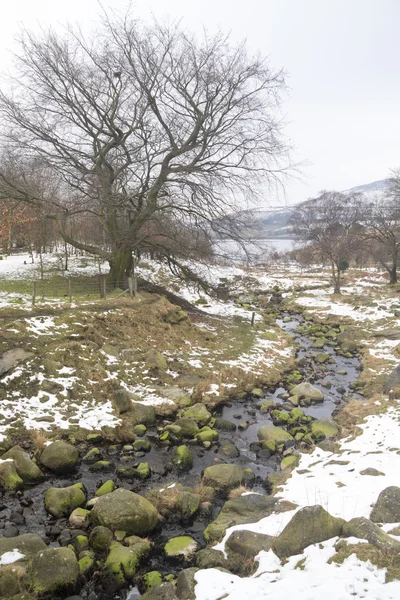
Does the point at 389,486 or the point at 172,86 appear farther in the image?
the point at 172,86

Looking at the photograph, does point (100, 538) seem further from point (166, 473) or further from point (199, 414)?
point (199, 414)

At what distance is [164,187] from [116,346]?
9817 millimetres

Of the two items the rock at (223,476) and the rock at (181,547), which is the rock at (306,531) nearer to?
the rock at (181,547)

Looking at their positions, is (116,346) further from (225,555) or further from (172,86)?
(172,86)

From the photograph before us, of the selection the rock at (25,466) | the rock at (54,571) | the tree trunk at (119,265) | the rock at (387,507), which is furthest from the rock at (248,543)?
the tree trunk at (119,265)

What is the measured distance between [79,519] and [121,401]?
432 centimetres

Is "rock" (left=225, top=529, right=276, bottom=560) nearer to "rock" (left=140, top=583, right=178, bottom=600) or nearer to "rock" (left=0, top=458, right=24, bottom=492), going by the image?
"rock" (left=140, top=583, right=178, bottom=600)

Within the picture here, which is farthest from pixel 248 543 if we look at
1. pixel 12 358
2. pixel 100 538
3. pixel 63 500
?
pixel 12 358

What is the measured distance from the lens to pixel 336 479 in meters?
6.82

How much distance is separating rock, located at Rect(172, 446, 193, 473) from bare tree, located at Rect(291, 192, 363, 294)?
2570cm

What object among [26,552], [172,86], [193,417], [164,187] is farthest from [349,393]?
[172,86]

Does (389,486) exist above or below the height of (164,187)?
below

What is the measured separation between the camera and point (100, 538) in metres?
5.77

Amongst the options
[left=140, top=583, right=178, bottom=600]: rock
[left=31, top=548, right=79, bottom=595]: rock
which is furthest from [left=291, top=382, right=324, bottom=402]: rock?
[left=31, top=548, right=79, bottom=595]: rock
